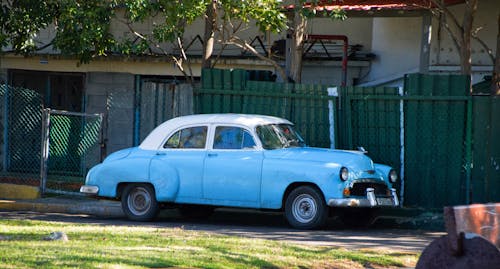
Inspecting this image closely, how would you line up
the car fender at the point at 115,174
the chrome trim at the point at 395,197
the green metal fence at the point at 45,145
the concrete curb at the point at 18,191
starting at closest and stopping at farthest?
the chrome trim at the point at 395,197
the car fender at the point at 115,174
the concrete curb at the point at 18,191
the green metal fence at the point at 45,145

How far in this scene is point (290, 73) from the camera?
17766mm

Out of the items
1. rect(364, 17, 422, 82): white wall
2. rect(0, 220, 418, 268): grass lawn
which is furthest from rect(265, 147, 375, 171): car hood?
rect(364, 17, 422, 82): white wall

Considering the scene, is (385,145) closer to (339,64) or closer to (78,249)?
(339,64)

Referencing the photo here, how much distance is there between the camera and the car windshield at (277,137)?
1439cm

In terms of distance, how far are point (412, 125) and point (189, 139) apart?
150 inches

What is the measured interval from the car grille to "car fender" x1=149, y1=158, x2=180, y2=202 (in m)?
2.87

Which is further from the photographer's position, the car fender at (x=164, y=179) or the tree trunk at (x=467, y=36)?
the tree trunk at (x=467, y=36)

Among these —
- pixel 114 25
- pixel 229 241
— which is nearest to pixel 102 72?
pixel 114 25

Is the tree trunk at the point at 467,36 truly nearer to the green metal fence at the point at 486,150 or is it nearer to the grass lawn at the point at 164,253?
the green metal fence at the point at 486,150

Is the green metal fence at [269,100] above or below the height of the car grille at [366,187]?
above

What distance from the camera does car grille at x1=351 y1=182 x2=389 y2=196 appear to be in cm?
1376

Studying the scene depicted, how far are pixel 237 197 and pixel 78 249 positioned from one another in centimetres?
474

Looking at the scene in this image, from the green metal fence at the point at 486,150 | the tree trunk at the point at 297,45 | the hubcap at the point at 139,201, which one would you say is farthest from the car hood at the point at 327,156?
the tree trunk at the point at 297,45

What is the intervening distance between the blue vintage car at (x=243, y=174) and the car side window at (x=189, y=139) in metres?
0.02
